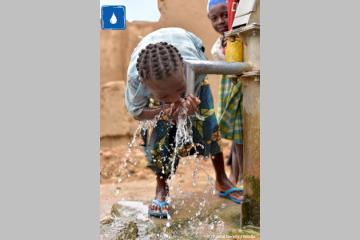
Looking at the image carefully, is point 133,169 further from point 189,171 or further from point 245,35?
point 245,35

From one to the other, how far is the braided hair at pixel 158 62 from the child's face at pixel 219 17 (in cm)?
51

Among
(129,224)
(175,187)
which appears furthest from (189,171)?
(129,224)

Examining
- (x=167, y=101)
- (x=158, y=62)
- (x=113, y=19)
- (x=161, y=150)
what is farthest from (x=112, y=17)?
(x=161, y=150)

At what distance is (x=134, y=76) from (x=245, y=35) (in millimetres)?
649

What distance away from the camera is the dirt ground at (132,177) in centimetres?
363

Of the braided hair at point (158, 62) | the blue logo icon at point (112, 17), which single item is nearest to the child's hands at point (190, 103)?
the braided hair at point (158, 62)

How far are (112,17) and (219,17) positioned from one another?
633 mm

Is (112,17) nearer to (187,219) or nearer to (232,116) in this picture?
(232,116)

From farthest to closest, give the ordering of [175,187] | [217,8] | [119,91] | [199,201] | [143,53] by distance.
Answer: [119,91], [175,187], [199,201], [217,8], [143,53]

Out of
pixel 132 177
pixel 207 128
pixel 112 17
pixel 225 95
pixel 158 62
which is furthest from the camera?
pixel 132 177

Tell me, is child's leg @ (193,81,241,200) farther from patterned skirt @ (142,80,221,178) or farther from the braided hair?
the braided hair

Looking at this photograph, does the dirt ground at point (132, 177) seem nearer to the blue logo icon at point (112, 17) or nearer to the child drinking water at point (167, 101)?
the child drinking water at point (167, 101)

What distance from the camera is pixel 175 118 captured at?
2857 millimetres

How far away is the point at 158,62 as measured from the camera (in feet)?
8.57
